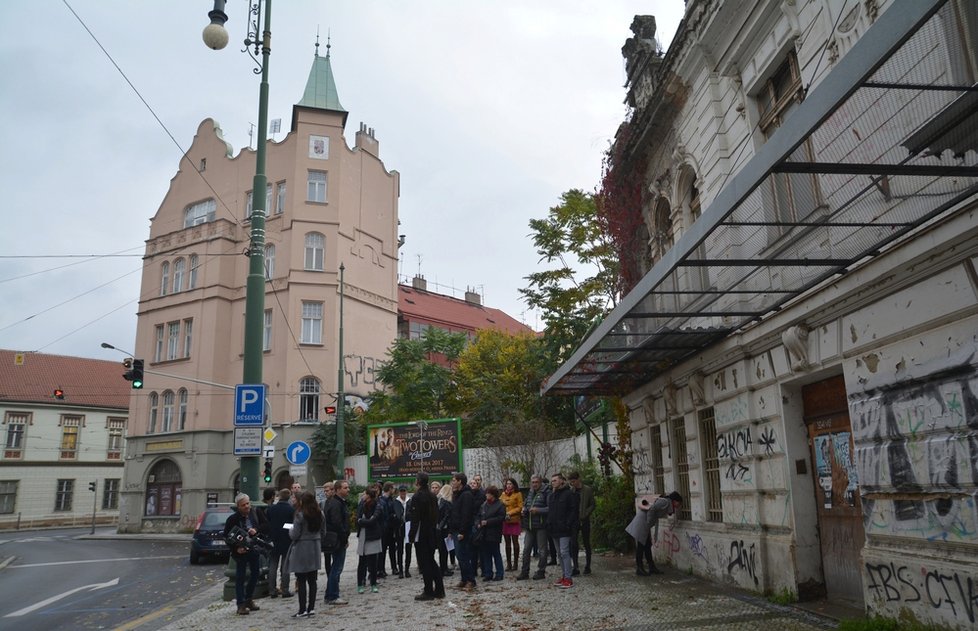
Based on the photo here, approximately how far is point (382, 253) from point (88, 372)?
32.0 meters

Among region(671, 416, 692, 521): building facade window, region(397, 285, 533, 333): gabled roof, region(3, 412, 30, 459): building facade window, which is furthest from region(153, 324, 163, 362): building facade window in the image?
region(671, 416, 692, 521): building facade window

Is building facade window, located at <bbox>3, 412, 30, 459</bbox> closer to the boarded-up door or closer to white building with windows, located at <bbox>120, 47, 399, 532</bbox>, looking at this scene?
white building with windows, located at <bbox>120, 47, 399, 532</bbox>

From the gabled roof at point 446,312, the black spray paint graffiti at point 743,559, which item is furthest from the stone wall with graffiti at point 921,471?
the gabled roof at point 446,312

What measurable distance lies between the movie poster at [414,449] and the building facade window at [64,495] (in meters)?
36.2

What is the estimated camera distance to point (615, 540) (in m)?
16.1

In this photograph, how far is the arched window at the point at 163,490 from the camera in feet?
125

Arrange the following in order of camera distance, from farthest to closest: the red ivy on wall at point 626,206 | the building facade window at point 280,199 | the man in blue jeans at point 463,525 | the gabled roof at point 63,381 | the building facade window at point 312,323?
1. the gabled roof at point 63,381
2. the building facade window at point 280,199
3. the building facade window at point 312,323
4. the red ivy on wall at point 626,206
5. the man in blue jeans at point 463,525

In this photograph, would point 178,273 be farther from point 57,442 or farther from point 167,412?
point 57,442

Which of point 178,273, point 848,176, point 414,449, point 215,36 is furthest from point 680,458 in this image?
point 178,273

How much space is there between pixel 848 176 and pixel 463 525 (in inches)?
313

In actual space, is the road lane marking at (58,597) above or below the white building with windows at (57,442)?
below

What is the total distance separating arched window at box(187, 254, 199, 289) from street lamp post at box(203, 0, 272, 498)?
2992 cm

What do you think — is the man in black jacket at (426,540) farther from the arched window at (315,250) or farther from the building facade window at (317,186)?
the building facade window at (317,186)

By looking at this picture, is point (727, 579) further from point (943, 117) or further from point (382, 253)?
point (382, 253)
